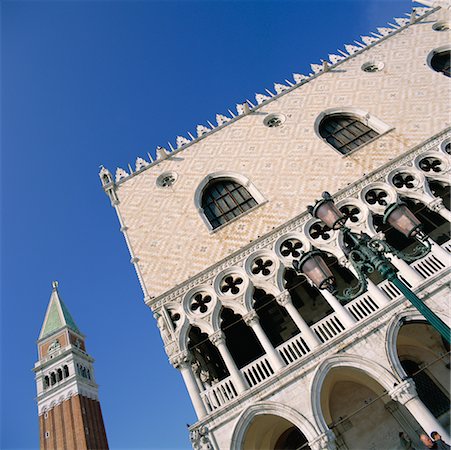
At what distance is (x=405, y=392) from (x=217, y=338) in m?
3.94

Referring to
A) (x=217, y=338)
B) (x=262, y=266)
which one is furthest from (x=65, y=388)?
(x=262, y=266)

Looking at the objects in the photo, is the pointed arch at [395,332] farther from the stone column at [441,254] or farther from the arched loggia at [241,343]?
the arched loggia at [241,343]

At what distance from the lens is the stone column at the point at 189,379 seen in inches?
346

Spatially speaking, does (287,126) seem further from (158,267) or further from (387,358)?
(387,358)

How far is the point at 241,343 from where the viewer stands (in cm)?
1100

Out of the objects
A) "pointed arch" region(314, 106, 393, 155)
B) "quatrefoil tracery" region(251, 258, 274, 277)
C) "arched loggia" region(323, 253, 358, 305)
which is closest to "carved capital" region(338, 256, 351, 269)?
"arched loggia" region(323, 253, 358, 305)

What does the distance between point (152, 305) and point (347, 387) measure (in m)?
5.08

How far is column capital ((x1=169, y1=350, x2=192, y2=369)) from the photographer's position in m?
9.49

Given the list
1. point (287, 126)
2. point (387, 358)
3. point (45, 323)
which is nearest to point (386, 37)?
point (287, 126)

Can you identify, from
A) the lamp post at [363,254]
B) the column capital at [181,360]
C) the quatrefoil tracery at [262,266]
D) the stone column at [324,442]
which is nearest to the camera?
the lamp post at [363,254]

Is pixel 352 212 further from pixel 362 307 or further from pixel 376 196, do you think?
pixel 362 307

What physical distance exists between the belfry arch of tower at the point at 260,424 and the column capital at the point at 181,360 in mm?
1811

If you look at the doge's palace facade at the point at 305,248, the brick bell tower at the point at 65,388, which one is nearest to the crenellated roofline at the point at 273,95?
the doge's palace facade at the point at 305,248

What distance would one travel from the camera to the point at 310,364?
855 centimetres
